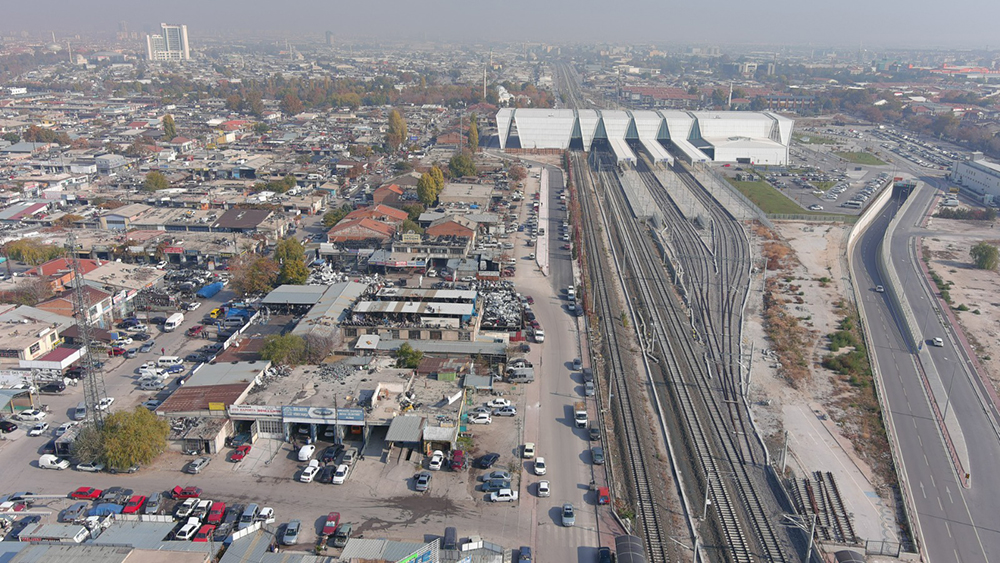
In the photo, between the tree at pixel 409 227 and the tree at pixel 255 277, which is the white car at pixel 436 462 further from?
the tree at pixel 409 227

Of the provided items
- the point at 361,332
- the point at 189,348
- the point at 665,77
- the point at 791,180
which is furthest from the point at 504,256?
the point at 665,77

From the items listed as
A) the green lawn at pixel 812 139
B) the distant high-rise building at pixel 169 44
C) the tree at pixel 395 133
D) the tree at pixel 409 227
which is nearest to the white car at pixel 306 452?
the tree at pixel 409 227

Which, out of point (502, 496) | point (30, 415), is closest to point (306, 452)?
point (502, 496)

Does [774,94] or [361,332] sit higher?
[774,94]

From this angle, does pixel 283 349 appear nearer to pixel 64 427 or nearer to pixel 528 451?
pixel 64 427

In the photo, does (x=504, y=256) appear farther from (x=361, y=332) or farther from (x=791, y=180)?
(x=791, y=180)

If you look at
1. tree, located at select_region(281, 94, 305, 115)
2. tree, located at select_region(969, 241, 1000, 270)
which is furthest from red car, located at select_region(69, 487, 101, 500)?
tree, located at select_region(281, 94, 305, 115)

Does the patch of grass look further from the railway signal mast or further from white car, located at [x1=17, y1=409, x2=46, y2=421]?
white car, located at [x1=17, y1=409, x2=46, y2=421]
